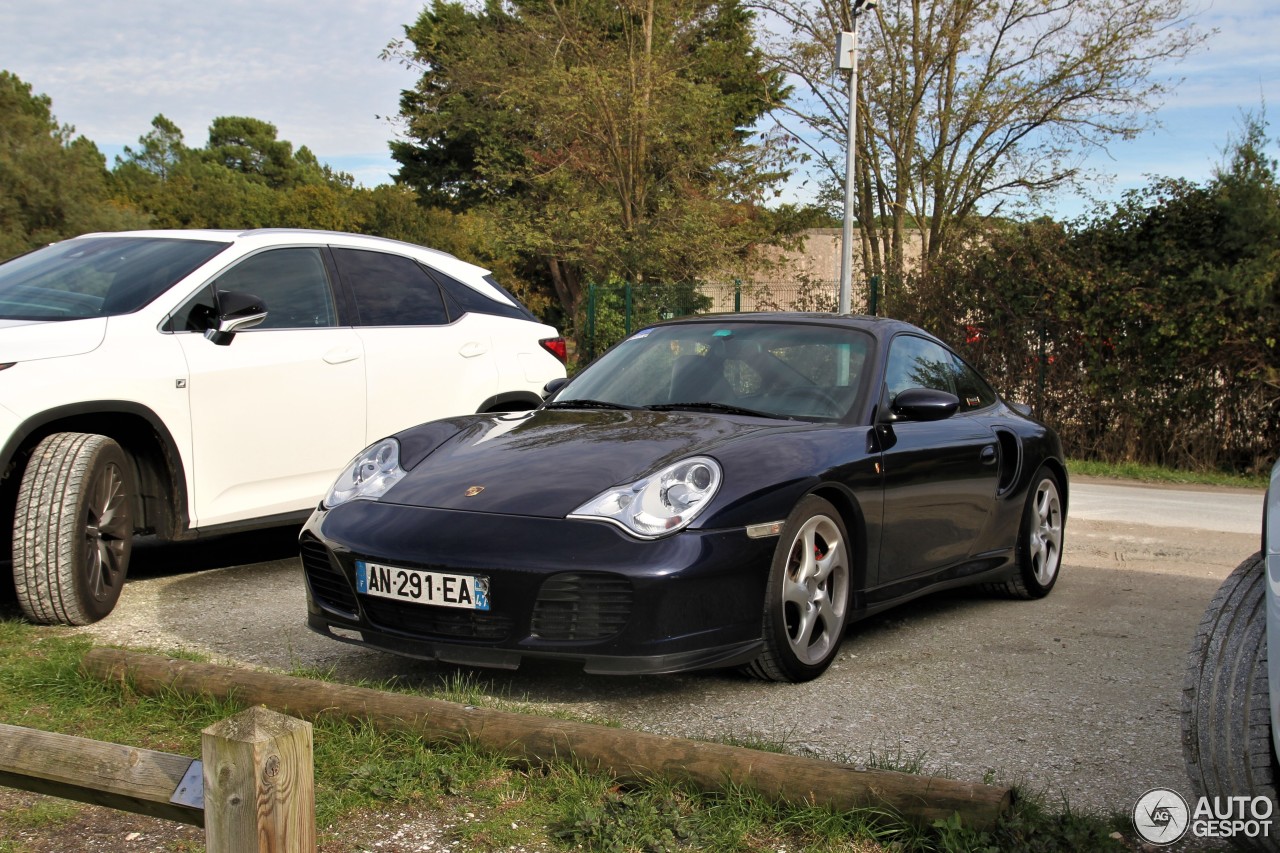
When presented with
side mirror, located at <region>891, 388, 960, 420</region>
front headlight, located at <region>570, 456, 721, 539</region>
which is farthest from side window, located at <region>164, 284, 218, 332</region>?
side mirror, located at <region>891, 388, 960, 420</region>

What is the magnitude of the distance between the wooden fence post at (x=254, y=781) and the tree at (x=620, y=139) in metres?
23.6

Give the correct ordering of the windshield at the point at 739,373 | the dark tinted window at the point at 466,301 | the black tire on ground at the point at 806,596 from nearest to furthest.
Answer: the black tire on ground at the point at 806,596 < the windshield at the point at 739,373 < the dark tinted window at the point at 466,301

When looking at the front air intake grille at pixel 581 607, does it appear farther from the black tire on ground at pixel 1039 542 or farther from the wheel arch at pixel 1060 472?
the wheel arch at pixel 1060 472

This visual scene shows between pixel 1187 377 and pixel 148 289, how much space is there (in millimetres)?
10886

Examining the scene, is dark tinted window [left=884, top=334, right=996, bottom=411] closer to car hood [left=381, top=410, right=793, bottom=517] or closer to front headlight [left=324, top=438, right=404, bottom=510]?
car hood [left=381, top=410, right=793, bottom=517]

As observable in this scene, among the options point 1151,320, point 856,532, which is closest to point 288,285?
point 856,532

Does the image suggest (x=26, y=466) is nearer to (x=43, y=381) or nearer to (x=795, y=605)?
(x=43, y=381)

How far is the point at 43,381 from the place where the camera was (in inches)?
203

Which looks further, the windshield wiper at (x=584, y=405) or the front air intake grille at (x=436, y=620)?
the windshield wiper at (x=584, y=405)

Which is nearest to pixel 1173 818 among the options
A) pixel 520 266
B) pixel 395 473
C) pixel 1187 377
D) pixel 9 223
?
pixel 395 473

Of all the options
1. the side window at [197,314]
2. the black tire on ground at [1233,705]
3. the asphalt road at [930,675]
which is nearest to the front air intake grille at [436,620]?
the asphalt road at [930,675]

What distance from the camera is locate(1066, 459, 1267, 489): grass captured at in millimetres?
12805

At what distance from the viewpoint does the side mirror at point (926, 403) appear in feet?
16.7
